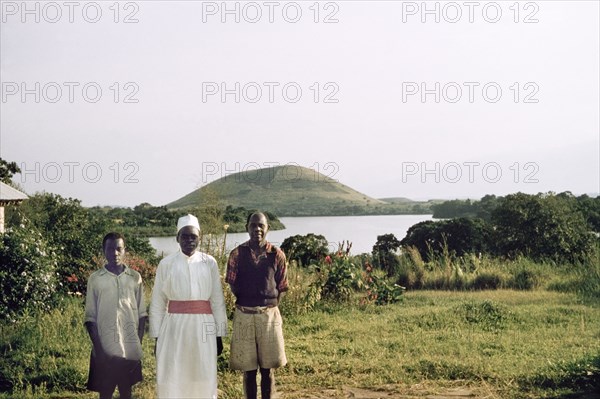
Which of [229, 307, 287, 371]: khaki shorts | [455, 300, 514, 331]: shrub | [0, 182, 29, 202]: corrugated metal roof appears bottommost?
[455, 300, 514, 331]: shrub

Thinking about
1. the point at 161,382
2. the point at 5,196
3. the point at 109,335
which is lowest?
the point at 161,382

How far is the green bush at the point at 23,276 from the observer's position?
912cm

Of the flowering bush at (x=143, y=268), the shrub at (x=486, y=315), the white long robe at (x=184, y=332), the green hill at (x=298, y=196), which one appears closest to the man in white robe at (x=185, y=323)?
the white long robe at (x=184, y=332)

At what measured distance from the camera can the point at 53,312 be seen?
30.9 ft

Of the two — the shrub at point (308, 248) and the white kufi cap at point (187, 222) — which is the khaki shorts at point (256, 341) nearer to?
the white kufi cap at point (187, 222)

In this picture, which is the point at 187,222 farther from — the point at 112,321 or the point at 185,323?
the point at 112,321

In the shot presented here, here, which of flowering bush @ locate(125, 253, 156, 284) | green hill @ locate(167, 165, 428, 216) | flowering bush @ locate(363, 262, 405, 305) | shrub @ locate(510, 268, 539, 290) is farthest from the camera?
green hill @ locate(167, 165, 428, 216)

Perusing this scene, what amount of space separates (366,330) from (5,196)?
32.2ft

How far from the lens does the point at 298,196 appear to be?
5128cm

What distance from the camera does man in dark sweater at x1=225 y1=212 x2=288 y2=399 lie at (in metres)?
Answer: 5.36

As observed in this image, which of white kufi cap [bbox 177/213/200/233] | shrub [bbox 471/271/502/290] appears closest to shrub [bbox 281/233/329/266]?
shrub [bbox 471/271/502/290]

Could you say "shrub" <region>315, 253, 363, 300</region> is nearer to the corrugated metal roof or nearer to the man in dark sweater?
the man in dark sweater

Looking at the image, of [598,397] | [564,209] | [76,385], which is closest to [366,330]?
[598,397]

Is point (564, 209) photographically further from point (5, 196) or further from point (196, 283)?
point (196, 283)
